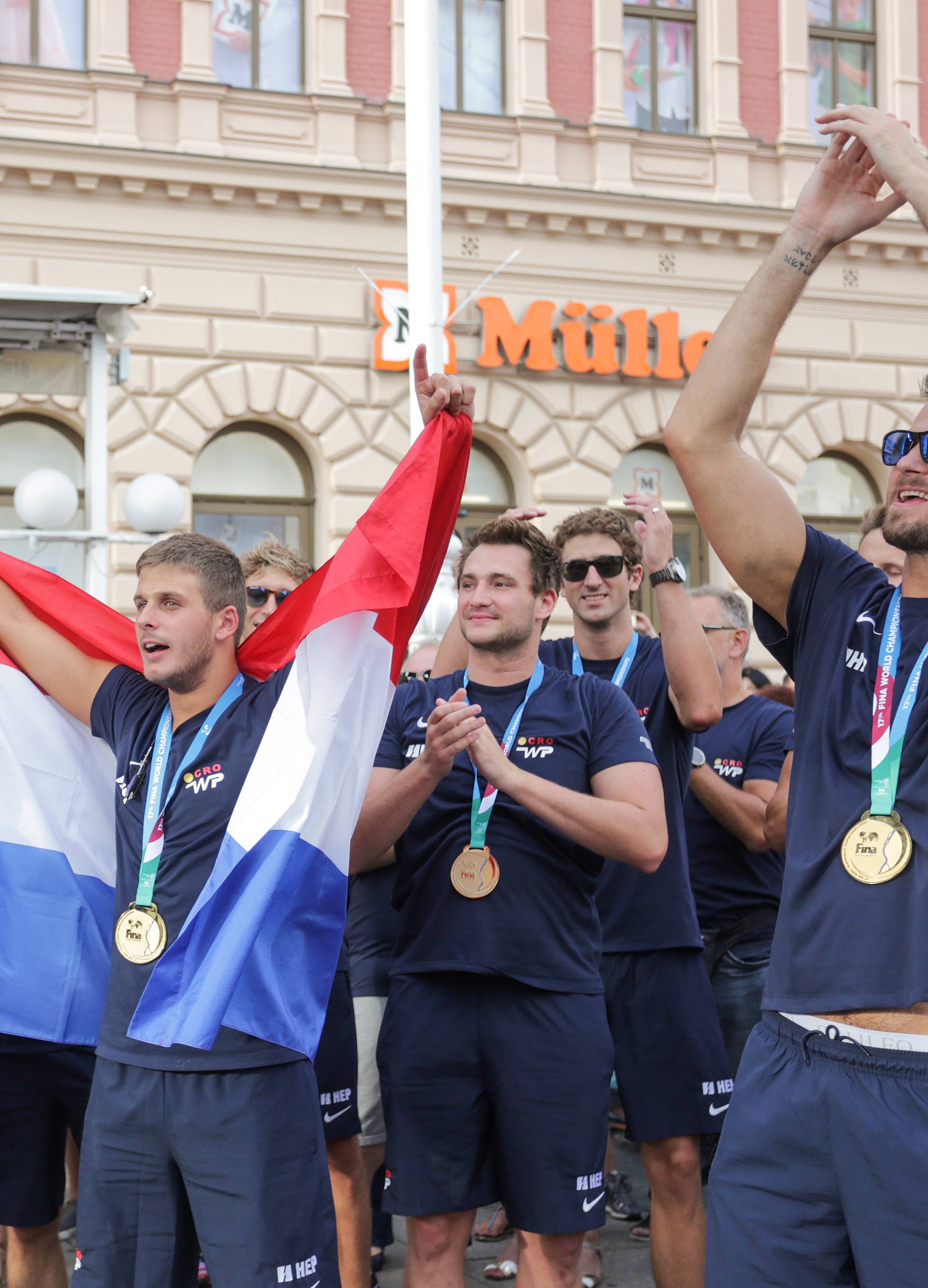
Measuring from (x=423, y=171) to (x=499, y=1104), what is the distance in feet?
24.2

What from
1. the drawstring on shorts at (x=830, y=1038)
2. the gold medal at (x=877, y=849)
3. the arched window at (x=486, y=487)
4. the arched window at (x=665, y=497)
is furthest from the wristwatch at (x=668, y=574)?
the arched window at (x=665, y=497)

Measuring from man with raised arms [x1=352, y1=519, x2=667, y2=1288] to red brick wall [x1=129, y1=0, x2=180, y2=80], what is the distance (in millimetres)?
12395

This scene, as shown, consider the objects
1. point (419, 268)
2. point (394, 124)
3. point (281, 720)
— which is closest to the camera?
point (281, 720)

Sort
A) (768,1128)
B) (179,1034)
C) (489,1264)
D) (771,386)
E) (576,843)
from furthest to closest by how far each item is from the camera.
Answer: (771,386) → (489,1264) → (576,843) → (179,1034) → (768,1128)

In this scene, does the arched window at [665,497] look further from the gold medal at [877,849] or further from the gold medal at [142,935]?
the gold medal at [877,849]

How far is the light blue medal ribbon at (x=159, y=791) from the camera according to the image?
3.22 m

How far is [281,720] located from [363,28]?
526 inches

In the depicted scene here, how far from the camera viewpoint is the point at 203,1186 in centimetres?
299

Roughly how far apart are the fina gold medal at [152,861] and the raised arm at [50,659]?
0.48 metres

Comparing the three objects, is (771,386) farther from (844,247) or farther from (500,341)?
(500,341)

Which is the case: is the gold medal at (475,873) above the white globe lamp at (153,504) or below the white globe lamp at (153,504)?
below

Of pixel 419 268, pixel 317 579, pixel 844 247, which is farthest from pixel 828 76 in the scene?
pixel 317 579

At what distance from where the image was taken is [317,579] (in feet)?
12.0

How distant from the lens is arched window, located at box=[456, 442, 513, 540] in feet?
50.8
